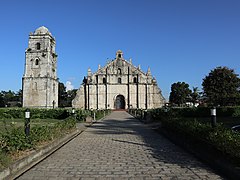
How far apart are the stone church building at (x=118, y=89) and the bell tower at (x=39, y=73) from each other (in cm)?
1084

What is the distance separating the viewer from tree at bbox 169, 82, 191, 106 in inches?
4161

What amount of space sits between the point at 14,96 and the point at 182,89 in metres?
88.1

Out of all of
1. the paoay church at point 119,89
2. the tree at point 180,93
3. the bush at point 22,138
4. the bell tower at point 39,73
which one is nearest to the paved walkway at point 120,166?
the bush at point 22,138

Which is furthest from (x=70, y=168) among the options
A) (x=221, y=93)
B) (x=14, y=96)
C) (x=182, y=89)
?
(x=14, y=96)

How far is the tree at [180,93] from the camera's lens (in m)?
106

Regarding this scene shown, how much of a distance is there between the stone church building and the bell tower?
1084 centimetres

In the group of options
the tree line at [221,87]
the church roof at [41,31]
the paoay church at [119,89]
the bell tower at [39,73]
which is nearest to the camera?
the tree line at [221,87]

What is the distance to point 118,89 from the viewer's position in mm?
68625

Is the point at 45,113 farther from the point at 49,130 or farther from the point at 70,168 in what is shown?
the point at 70,168

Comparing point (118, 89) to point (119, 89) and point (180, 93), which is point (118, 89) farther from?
point (180, 93)

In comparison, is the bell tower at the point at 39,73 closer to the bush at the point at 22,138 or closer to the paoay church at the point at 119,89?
the paoay church at the point at 119,89

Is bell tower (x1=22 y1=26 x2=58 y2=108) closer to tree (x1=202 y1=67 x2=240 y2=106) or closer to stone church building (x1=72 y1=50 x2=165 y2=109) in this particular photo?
stone church building (x1=72 y1=50 x2=165 y2=109)

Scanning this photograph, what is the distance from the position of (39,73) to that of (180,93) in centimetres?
6543

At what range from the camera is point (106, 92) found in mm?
68188
